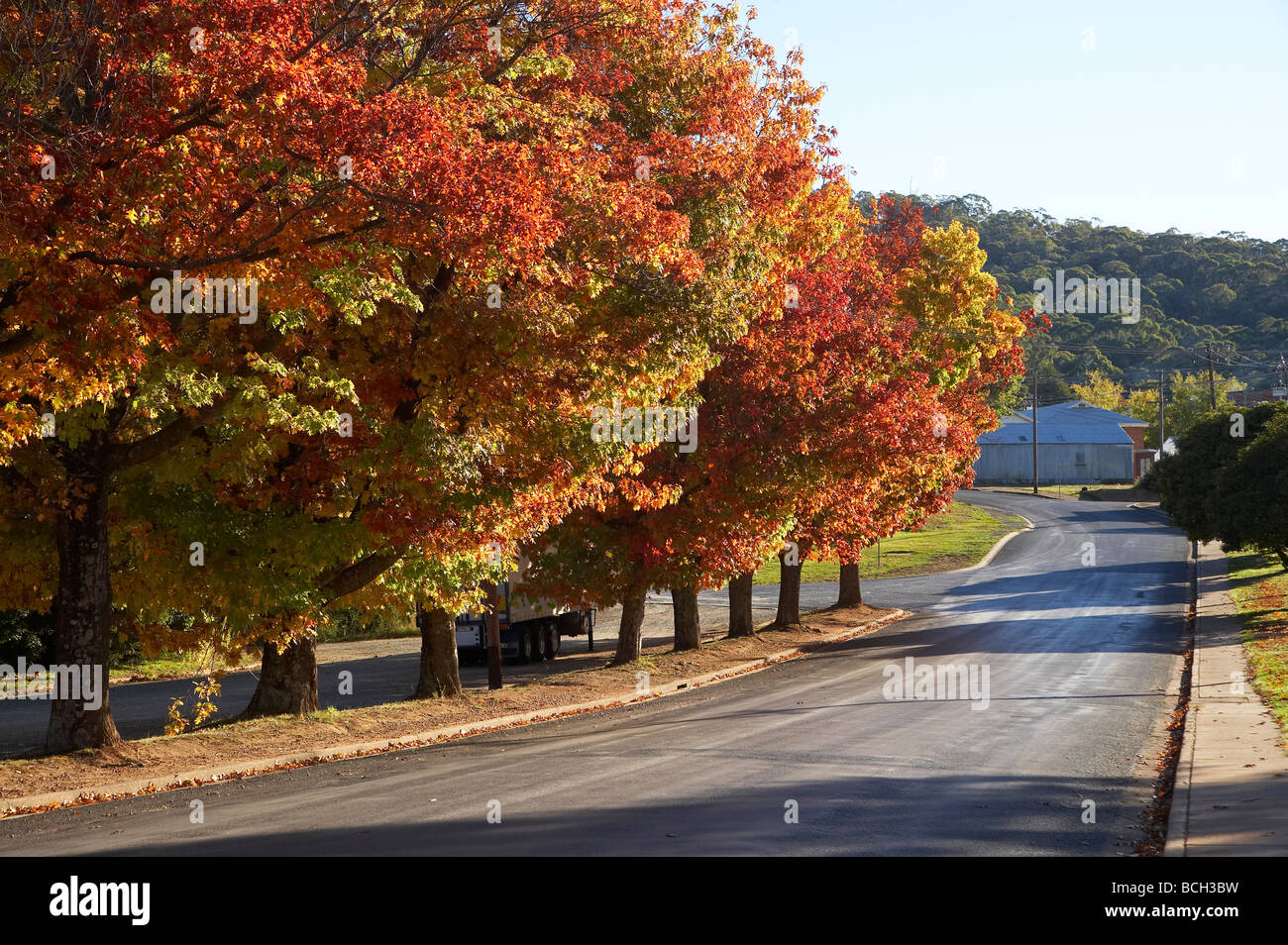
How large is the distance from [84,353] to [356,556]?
20.5 feet

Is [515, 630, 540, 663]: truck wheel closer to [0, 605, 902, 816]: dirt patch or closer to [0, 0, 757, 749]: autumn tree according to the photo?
[0, 605, 902, 816]: dirt patch

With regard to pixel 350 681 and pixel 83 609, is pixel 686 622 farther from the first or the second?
pixel 83 609

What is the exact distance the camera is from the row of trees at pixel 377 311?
10500 millimetres

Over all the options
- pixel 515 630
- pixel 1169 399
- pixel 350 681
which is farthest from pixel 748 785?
pixel 1169 399

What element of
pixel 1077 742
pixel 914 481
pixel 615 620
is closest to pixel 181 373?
pixel 1077 742

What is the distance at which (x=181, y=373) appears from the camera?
514 inches

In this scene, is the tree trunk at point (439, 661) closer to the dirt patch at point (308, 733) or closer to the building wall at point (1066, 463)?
the dirt patch at point (308, 733)

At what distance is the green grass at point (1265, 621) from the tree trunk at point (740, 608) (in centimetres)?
1255

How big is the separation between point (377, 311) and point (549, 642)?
20.9 meters

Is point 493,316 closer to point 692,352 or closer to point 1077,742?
point 692,352

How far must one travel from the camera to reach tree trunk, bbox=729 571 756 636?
112ft

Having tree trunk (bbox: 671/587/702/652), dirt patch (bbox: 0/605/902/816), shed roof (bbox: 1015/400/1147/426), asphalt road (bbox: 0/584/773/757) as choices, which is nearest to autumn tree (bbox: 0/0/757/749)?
dirt patch (bbox: 0/605/902/816)

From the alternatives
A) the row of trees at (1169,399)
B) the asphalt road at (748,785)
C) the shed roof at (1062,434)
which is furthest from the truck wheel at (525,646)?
the shed roof at (1062,434)

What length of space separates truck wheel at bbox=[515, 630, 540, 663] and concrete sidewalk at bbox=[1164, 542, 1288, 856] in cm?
1746
